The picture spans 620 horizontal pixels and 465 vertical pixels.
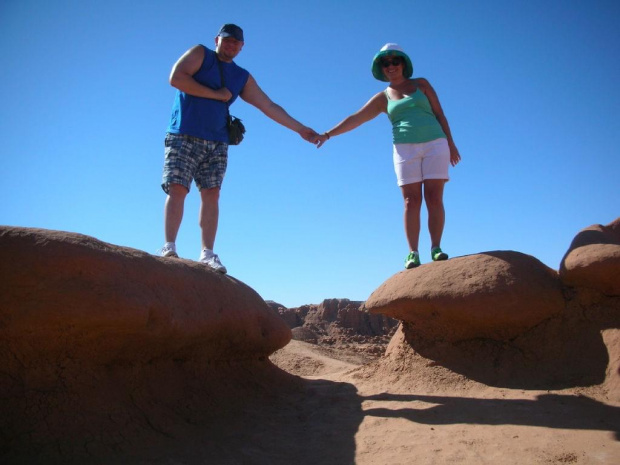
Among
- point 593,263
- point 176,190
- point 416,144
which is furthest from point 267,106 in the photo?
point 593,263

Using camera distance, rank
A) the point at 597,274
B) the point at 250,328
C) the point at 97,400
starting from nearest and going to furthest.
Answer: the point at 97,400 < the point at 597,274 < the point at 250,328

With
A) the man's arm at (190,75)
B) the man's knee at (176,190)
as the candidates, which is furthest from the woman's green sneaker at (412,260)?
the man's arm at (190,75)

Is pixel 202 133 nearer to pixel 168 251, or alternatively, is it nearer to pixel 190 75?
pixel 190 75

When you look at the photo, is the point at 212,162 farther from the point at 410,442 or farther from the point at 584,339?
the point at 584,339

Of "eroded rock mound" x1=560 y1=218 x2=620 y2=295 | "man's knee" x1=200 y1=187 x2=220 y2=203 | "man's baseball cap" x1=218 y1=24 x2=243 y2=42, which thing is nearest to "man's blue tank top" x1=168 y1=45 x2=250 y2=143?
"man's baseball cap" x1=218 y1=24 x2=243 y2=42

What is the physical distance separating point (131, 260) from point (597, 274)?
322cm

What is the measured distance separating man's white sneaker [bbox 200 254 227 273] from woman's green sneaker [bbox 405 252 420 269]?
5.18ft

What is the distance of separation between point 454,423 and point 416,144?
229 cm

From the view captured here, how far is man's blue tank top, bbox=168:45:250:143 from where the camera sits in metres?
4.23

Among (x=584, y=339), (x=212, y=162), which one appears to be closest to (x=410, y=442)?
(x=584, y=339)

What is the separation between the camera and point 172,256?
4.04 metres

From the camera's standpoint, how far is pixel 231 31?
4.38 metres

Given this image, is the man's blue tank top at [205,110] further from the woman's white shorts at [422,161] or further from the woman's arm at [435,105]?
the woman's arm at [435,105]

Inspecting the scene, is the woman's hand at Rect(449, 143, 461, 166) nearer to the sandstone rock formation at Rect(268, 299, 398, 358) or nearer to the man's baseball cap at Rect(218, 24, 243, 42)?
the man's baseball cap at Rect(218, 24, 243, 42)
